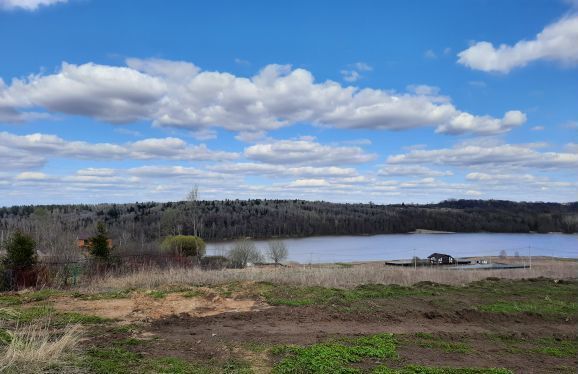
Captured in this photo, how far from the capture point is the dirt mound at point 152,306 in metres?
9.55

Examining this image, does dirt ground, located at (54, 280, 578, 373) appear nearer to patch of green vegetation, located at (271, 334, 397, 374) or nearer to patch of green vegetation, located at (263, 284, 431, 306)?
patch of green vegetation, located at (271, 334, 397, 374)

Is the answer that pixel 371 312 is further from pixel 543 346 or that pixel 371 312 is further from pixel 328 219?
pixel 328 219

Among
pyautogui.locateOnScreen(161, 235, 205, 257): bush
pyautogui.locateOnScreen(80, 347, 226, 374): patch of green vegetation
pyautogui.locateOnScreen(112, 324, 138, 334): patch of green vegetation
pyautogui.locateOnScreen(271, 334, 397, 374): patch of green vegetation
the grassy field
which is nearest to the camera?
pyautogui.locateOnScreen(80, 347, 226, 374): patch of green vegetation

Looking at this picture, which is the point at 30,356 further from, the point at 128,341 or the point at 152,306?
the point at 152,306

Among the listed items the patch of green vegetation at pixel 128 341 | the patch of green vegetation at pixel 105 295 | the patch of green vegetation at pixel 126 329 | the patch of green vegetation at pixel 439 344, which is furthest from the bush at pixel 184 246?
the patch of green vegetation at pixel 439 344

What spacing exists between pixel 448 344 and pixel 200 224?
65801 mm

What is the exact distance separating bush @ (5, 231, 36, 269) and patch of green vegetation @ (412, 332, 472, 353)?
15.0m

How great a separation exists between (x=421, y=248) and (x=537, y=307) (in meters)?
54.7

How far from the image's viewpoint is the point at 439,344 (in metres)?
7.43

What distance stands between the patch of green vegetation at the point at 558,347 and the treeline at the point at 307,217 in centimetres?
5991

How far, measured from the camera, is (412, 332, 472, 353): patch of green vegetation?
283 inches

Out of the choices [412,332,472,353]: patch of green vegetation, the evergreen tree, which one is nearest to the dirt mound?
[412,332,472,353]: patch of green vegetation

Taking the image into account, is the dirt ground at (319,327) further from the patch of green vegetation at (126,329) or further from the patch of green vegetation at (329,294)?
the patch of green vegetation at (329,294)

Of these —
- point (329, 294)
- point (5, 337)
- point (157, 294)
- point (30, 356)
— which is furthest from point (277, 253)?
point (30, 356)
